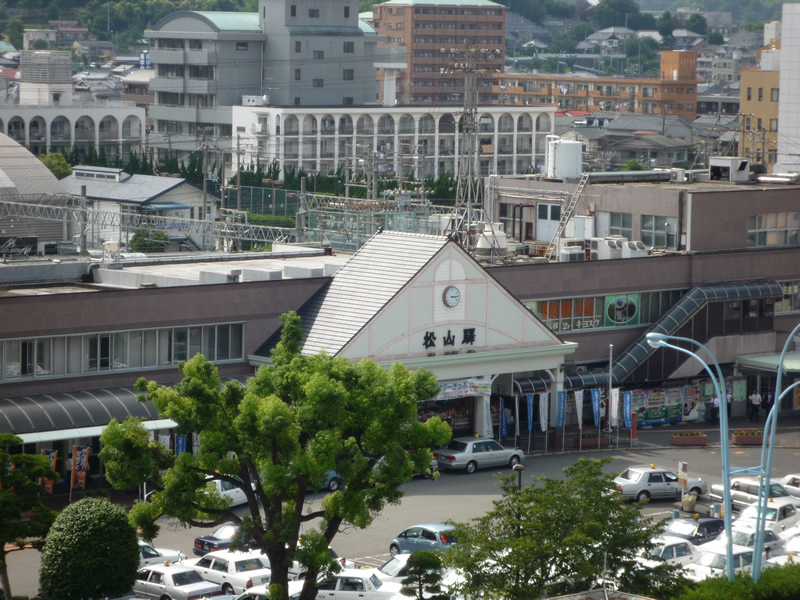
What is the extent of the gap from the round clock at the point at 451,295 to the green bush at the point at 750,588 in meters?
19.2

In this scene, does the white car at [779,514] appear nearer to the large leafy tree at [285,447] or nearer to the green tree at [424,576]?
the green tree at [424,576]

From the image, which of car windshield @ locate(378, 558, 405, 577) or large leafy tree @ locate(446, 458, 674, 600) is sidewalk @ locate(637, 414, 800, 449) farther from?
large leafy tree @ locate(446, 458, 674, 600)

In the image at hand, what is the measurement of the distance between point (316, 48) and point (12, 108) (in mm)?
33849

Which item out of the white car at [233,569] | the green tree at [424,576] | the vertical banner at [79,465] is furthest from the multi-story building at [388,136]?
the green tree at [424,576]

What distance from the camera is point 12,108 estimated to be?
139 meters

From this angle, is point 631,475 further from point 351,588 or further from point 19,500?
point 19,500

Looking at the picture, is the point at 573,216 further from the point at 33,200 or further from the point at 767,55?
the point at 767,55

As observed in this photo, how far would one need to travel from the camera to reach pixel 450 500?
43438 mm

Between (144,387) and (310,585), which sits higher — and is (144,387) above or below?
above

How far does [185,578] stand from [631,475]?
16.1m

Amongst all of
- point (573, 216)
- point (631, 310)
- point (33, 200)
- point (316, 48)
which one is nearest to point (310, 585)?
point (631, 310)

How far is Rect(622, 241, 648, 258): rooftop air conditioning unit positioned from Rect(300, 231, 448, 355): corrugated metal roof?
40.6 ft

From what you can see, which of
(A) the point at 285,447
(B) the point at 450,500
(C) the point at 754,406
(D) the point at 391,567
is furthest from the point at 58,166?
(A) the point at 285,447

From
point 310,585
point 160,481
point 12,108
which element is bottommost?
point 310,585
